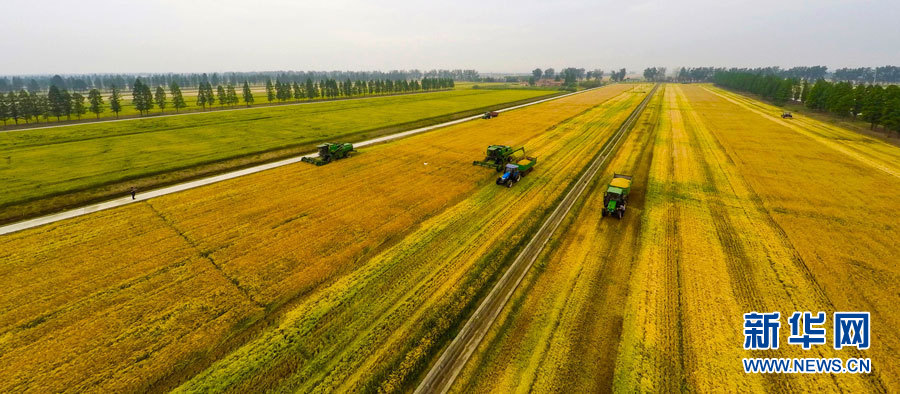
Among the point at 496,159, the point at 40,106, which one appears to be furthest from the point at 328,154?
the point at 40,106

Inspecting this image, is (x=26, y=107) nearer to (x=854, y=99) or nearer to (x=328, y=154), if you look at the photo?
(x=328, y=154)

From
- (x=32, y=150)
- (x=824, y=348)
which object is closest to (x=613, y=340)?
(x=824, y=348)

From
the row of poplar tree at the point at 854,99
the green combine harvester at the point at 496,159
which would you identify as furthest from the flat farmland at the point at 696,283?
the row of poplar tree at the point at 854,99

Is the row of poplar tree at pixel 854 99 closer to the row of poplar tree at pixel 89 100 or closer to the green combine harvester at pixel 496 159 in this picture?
the green combine harvester at pixel 496 159

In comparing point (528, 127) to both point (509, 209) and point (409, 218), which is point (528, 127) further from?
point (409, 218)

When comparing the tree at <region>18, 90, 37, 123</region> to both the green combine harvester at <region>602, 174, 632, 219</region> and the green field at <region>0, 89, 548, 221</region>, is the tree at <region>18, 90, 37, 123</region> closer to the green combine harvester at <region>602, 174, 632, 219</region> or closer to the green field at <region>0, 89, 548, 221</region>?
the green field at <region>0, 89, 548, 221</region>

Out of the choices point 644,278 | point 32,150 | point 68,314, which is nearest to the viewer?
point 68,314

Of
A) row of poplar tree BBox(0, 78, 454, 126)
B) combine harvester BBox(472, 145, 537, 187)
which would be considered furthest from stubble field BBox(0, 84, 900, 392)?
row of poplar tree BBox(0, 78, 454, 126)
